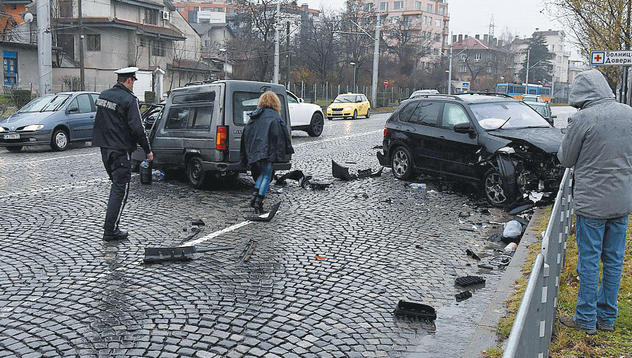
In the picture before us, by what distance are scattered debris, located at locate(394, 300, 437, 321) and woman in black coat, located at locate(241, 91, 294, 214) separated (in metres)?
4.50

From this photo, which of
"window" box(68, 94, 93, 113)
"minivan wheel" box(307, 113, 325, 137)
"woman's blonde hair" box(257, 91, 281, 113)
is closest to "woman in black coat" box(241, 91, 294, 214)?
"woman's blonde hair" box(257, 91, 281, 113)

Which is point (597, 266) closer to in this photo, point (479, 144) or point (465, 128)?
point (479, 144)

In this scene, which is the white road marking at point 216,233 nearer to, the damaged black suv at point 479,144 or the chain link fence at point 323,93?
the damaged black suv at point 479,144

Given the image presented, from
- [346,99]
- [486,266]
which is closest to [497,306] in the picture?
[486,266]

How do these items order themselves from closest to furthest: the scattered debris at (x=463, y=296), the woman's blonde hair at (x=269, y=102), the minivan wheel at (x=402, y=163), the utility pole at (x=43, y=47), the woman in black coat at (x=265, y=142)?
the scattered debris at (x=463, y=296) < the woman in black coat at (x=265, y=142) < the woman's blonde hair at (x=269, y=102) < the minivan wheel at (x=402, y=163) < the utility pole at (x=43, y=47)

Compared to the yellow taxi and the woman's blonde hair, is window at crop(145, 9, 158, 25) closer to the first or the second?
the yellow taxi

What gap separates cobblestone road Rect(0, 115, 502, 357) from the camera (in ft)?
15.3

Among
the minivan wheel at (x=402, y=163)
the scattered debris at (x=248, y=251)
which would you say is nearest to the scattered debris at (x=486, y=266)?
the scattered debris at (x=248, y=251)

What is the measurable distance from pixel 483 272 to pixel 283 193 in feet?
18.0

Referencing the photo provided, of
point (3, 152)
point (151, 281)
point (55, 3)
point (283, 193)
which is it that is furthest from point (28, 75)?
point (151, 281)

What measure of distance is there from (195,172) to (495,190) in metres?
5.49

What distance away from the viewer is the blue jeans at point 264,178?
956cm

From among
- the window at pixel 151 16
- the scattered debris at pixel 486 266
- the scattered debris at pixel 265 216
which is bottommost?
the scattered debris at pixel 486 266

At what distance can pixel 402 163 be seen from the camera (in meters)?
13.0
